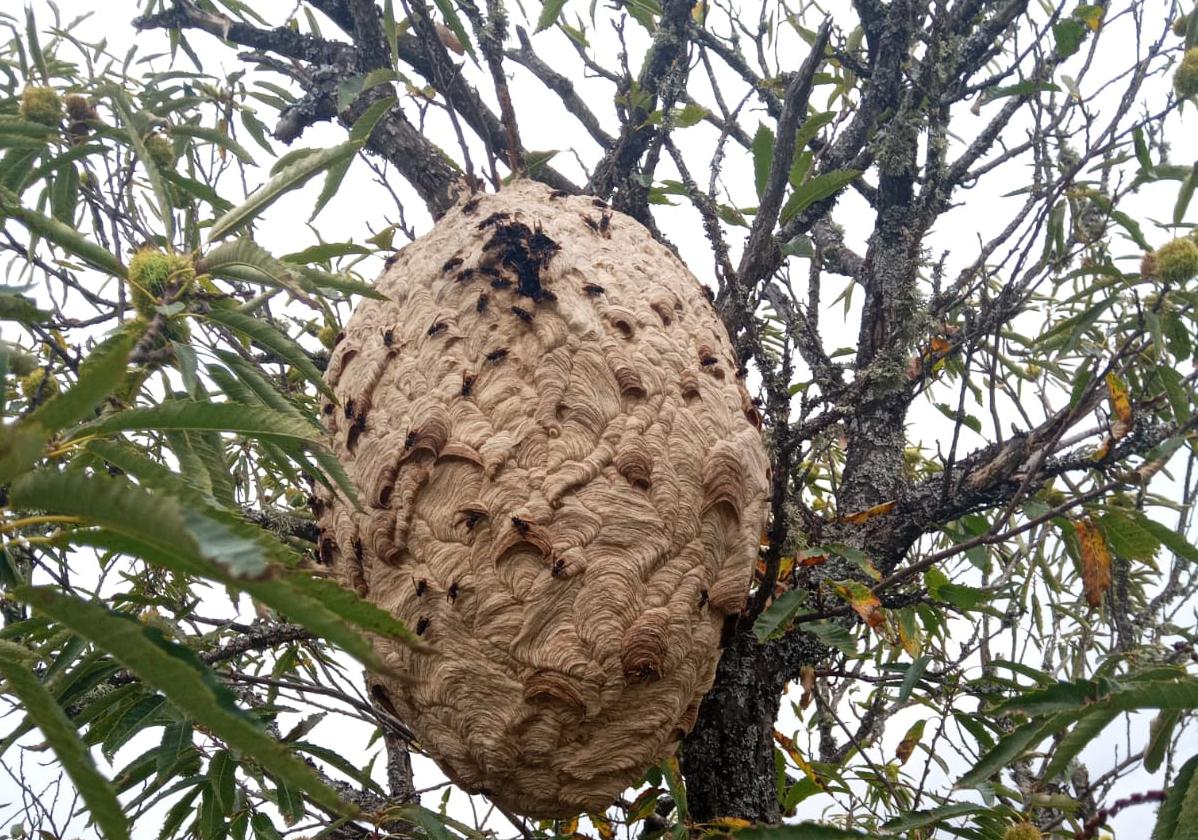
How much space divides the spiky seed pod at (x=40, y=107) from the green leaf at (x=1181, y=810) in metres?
2.45

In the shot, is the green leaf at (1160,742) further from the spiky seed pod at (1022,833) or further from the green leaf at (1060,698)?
the spiky seed pod at (1022,833)

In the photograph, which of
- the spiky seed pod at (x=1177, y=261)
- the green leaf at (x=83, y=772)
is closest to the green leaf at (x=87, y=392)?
the green leaf at (x=83, y=772)

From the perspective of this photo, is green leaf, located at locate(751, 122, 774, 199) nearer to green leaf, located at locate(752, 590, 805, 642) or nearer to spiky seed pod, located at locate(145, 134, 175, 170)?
green leaf, located at locate(752, 590, 805, 642)

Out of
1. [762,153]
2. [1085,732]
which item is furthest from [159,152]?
[1085,732]

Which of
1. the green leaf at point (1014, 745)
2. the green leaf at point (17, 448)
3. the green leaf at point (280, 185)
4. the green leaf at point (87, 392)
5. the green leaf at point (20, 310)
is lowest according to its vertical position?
the green leaf at point (1014, 745)

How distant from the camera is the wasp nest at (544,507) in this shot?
1468 mm

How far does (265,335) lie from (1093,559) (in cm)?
155

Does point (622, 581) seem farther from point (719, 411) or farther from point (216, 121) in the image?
point (216, 121)

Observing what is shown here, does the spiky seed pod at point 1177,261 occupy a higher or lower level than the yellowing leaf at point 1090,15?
lower

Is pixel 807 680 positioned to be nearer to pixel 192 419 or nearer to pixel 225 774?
pixel 225 774

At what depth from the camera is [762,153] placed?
2.08 metres

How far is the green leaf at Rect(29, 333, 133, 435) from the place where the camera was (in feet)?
2.41

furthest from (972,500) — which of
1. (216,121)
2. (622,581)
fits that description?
(216,121)

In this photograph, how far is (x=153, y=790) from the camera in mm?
2035
